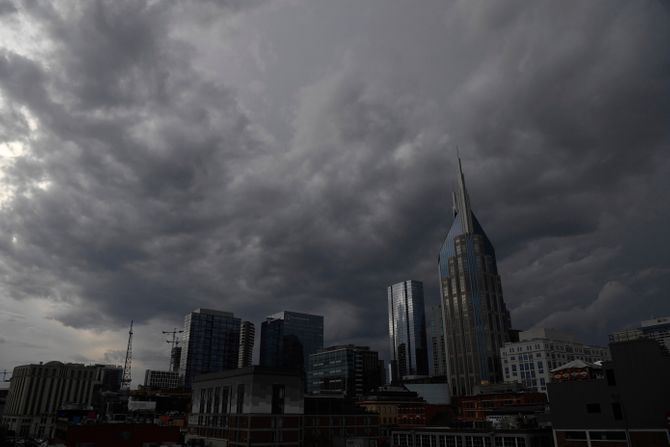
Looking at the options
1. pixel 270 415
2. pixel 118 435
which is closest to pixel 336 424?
pixel 270 415

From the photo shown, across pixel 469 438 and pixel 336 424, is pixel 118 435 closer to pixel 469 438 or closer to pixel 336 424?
pixel 336 424

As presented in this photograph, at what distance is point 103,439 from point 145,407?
114 meters

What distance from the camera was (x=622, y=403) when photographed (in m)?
76.9

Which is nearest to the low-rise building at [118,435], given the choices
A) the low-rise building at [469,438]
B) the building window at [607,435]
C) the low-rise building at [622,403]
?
the low-rise building at [469,438]

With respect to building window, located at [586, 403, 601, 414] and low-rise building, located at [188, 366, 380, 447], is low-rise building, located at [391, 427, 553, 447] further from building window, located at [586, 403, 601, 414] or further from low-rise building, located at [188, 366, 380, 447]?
low-rise building, located at [188, 366, 380, 447]

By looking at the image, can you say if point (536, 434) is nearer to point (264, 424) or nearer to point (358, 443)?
point (358, 443)

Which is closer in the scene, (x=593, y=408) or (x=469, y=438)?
(x=593, y=408)

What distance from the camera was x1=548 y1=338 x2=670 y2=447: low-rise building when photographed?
7700 centimetres

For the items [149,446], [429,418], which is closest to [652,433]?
[149,446]

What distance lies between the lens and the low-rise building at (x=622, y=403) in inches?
3031

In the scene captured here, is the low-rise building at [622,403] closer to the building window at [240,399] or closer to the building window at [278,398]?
the building window at [278,398]

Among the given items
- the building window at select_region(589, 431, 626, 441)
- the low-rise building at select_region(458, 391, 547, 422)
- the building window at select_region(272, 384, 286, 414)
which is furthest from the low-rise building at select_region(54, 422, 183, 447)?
the low-rise building at select_region(458, 391, 547, 422)

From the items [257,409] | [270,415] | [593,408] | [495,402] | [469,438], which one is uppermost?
[495,402]

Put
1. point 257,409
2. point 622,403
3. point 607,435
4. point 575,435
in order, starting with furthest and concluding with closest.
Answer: point 257,409 → point 575,435 → point 607,435 → point 622,403
